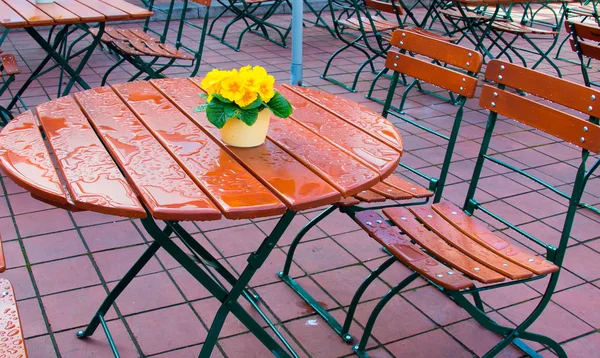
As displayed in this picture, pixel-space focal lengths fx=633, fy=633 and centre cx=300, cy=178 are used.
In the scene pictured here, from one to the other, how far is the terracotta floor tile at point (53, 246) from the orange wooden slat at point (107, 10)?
1.44 metres

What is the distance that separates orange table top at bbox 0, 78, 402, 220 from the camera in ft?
4.78

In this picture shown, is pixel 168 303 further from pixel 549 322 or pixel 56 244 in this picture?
pixel 549 322

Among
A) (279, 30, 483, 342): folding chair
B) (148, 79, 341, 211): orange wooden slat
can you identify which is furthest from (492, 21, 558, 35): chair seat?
(148, 79, 341, 211): orange wooden slat

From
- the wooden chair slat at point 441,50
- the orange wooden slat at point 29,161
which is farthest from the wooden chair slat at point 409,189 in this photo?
the orange wooden slat at point 29,161

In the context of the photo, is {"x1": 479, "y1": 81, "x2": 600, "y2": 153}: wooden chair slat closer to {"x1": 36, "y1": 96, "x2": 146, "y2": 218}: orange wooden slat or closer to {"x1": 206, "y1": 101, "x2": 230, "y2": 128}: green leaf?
{"x1": 206, "y1": 101, "x2": 230, "y2": 128}: green leaf

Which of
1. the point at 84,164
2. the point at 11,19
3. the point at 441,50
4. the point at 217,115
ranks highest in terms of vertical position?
the point at 441,50

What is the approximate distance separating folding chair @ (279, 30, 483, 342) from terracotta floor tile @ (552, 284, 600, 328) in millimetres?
670

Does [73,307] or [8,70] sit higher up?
[8,70]

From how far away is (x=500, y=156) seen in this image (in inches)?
155

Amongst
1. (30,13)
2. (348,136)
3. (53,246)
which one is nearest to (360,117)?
(348,136)

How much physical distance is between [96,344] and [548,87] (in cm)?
172

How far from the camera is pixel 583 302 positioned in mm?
2494

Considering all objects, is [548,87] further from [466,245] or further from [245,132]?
[245,132]

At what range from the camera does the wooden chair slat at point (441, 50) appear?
2355mm
